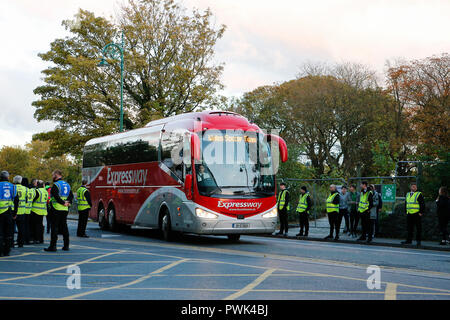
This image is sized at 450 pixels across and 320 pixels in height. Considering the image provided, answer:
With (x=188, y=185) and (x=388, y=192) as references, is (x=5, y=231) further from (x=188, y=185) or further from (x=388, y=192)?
(x=388, y=192)

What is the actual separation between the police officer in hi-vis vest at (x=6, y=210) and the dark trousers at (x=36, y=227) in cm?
310

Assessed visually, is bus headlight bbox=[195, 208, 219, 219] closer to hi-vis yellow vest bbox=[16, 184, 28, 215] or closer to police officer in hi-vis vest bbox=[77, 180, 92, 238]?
hi-vis yellow vest bbox=[16, 184, 28, 215]

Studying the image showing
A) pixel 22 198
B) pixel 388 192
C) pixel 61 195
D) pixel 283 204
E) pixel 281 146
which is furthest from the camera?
pixel 283 204

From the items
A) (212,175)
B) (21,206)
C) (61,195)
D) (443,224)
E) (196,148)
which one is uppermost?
(196,148)

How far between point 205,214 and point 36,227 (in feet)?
16.7

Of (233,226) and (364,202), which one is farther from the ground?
(364,202)

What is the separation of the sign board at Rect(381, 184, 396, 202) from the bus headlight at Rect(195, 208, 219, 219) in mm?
7587

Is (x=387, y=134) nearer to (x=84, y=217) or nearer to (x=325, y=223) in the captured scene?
(x=325, y=223)

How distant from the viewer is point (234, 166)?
56.2ft

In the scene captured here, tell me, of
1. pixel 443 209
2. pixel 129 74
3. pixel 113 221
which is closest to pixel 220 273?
pixel 443 209

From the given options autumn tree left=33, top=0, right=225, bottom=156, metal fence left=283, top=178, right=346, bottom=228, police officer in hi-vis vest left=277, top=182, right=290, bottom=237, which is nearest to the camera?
police officer in hi-vis vest left=277, top=182, right=290, bottom=237

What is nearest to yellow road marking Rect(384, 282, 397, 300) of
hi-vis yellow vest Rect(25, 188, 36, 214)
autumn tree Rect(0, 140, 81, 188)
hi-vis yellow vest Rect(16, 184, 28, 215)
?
hi-vis yellow vest Rect(16, 184, 28, 215)

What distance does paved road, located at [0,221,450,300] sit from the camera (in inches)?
334
